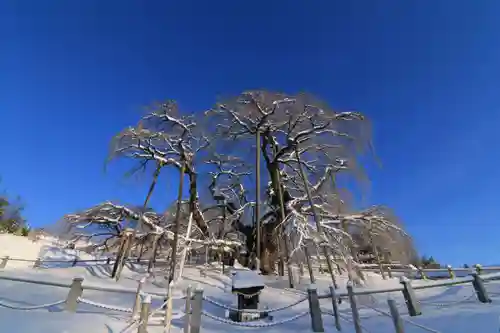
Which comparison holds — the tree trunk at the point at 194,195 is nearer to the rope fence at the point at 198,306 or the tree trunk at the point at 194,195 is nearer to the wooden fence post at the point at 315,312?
the rope fence at the point at 198,306

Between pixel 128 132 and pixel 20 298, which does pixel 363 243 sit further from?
pixel 20 298

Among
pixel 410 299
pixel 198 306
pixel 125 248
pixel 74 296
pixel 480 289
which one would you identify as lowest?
pixel 198 306

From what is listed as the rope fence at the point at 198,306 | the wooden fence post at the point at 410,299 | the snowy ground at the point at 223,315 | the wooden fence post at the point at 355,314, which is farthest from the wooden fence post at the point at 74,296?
the wooden fence post at the point at 410,299

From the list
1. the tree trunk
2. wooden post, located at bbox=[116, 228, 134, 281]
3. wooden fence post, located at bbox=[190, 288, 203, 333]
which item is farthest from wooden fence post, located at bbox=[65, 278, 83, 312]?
the tree trunk

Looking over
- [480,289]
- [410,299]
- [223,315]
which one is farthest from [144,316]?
[480,289]

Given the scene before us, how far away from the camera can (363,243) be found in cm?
1666

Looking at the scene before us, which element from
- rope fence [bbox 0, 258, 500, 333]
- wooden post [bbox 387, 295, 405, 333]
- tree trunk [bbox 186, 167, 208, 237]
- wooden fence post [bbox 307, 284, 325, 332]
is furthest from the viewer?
tree trunk [bbox 186, 167, 208, 237]

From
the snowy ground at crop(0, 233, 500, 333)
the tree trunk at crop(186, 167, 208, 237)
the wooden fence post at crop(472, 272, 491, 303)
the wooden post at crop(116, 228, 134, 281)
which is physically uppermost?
the tree trunk at crop(186, 167, 208, 237)

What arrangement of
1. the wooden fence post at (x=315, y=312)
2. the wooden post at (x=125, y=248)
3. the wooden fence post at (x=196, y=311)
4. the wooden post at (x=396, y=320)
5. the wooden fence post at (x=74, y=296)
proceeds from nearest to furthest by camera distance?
1. the wooden post at (x=396, y=320)
2. the wooden fence post at (x=196, y=311)
3. the wooden fence post at (x=74, y=296)
4. the wooden fence post at (x=315, y=312)
5. the wooden post at (x=125, y=248)

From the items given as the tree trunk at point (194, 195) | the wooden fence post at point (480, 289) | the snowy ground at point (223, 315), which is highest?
the tree trunk at point (194, 195)

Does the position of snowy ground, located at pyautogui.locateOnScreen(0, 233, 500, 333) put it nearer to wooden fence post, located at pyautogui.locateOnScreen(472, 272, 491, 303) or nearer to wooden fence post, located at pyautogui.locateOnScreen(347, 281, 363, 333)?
wooden fence post, located at pyautogui.locateOnScreen(472, 272, 491, 303)

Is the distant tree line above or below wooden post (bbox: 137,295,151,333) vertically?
above

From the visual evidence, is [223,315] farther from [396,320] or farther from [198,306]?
[396,320]

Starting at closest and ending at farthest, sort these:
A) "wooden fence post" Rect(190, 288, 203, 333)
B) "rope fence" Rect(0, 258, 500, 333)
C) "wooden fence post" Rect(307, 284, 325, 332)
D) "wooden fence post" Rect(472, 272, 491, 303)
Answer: "rope fence" Rect(0, 258, 500, 333) → "wooden fence post" Rect(190, 288, 203, 333) → "wooden fence post" Rect(307, 284, 325, 332) → "wooden fence post" Rect(472, 272, 491, 303)
